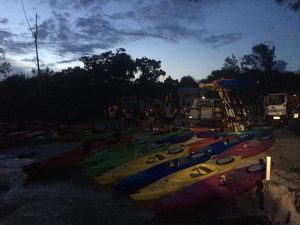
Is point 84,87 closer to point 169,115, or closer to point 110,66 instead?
point 110,66

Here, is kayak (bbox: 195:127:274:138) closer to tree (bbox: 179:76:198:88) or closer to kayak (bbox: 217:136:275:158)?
kayak (bbox: 217:136:275:158)

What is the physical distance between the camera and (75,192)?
39.4ft

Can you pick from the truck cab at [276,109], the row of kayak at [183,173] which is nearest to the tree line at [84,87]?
the truck cab at [276,109]

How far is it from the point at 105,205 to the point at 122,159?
11.4 feet

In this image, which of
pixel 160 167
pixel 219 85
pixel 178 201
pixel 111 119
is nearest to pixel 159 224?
pixel 178 201

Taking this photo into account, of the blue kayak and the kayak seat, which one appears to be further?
the blue kayak

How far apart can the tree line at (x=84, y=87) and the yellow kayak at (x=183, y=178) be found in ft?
45.5

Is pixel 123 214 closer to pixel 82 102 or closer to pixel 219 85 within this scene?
pixel 219 85

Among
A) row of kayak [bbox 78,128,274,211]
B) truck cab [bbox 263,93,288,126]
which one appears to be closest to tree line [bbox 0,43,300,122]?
truck cab [bbox 263,93,288,126]

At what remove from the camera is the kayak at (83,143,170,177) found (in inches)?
512

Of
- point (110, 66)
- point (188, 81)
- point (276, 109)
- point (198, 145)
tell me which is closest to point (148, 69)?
point (110, 66)

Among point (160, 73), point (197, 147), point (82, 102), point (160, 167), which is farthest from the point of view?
point (160, 73)

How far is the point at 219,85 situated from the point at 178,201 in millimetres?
9999

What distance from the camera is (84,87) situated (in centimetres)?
3688
